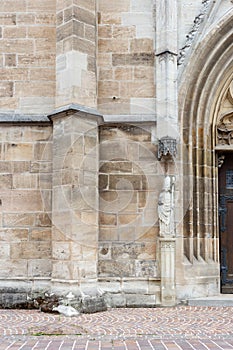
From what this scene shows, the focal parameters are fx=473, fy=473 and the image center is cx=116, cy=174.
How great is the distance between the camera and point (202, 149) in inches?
307

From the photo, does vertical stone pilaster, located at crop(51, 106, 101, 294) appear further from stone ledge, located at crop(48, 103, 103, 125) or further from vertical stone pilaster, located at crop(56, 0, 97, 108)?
vertical stone pilaster, located at crop(56, 0, 97, 108)

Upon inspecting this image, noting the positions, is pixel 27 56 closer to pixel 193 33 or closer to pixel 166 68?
pixel 166 68

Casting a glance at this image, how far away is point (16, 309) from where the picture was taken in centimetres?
707

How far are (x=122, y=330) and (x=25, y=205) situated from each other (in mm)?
2877

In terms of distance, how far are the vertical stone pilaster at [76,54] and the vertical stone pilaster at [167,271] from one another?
2.40 m

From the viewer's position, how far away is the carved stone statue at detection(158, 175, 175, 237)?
23.7ft

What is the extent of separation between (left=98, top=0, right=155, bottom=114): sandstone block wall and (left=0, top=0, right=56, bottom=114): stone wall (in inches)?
32.8

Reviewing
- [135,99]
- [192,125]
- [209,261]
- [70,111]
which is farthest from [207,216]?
[70,111]

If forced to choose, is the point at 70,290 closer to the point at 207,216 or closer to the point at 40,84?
the point at 207,216

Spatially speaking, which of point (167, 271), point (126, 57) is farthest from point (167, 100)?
point (167, 271)

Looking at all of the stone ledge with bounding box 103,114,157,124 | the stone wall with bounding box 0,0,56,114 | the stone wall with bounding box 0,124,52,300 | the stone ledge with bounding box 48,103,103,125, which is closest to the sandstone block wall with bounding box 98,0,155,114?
the stone ledge with bounding box 103,114,157,124

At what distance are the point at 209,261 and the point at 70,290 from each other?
239 centimetres

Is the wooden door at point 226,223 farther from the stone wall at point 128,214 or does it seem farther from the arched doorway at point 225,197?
the stone wall at point 128,214

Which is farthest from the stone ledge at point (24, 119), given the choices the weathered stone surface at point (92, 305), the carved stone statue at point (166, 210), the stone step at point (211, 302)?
the stone step at point (211, 302)
